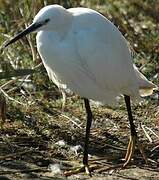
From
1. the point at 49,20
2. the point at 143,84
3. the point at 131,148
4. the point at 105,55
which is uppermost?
the point at 49,20

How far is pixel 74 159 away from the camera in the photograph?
3.67m

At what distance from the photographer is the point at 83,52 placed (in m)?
3.30

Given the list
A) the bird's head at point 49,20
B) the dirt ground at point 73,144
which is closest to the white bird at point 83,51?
the bird's head at point 49,20

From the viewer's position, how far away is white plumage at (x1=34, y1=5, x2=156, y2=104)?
10.8ft

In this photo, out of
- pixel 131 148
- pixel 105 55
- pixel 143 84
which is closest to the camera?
pixel 105 55

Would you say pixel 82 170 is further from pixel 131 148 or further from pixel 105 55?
pixel 105 55

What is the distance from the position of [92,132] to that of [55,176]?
0.75 m

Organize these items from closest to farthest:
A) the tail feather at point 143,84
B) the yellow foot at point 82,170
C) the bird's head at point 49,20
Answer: the bird's head at point 49,20, the yellow foot at point 82,170, the tail feather at point 143,84

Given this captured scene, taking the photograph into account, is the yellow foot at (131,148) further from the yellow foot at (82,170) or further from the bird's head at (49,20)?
the bird's head at (49,20)

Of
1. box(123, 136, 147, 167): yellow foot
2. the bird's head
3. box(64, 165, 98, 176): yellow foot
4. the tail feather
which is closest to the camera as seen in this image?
the bird's head

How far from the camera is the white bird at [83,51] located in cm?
330

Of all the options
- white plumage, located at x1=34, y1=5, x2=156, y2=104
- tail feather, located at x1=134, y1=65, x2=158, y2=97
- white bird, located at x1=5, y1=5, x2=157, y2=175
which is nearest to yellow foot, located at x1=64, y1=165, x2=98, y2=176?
white bird, located at x1=5, y1=5, x2=157, y2=175

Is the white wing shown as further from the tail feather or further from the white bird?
the tail feather

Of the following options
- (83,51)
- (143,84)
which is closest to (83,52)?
(83,51)
